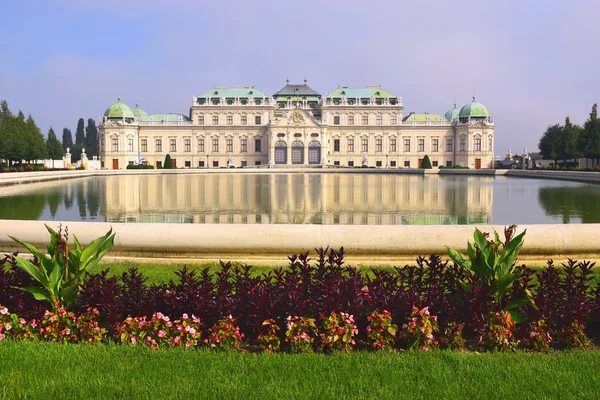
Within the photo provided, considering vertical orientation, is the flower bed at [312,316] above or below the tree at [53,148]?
below

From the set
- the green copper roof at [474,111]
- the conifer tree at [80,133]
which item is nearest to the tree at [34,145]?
the conifer tree at [80,133]

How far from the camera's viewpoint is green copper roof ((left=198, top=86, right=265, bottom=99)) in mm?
88312

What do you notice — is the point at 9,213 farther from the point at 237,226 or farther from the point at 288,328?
the point at 288,328

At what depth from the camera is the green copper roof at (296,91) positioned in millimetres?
93250

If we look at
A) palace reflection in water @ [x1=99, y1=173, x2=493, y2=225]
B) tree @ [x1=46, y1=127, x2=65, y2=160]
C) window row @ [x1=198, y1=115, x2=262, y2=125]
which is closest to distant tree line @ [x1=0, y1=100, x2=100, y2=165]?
tree @ [x1=46, y1=127, x2=65, y2=160]

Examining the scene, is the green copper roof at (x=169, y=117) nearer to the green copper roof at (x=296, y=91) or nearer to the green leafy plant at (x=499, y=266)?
the green copper roof at (x=296, y=91)

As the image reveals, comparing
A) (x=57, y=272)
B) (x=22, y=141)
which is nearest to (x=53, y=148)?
(x=22, y=141)

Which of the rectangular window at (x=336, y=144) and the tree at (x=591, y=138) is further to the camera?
the rectangular window at (x=336, y=144)

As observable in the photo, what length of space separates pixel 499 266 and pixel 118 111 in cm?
8808

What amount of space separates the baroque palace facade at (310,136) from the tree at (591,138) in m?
25.8

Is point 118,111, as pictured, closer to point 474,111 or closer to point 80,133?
point 80,133

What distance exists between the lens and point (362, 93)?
293 ft

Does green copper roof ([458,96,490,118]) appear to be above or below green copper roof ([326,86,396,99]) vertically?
below

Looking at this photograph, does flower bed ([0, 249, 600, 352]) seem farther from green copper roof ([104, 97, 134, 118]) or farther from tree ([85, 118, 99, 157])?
tree ([85, 118, 99, 157])
